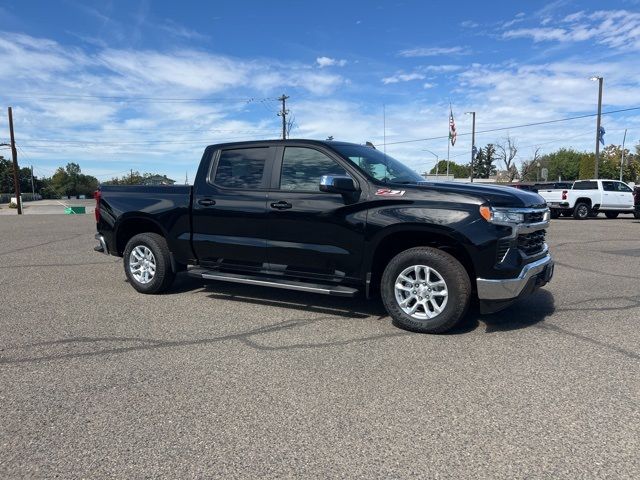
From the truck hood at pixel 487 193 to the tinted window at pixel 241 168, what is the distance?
1.82m

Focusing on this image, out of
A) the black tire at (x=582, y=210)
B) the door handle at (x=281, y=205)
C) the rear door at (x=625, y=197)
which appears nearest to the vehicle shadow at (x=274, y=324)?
the door handle at (x=281, y=205)

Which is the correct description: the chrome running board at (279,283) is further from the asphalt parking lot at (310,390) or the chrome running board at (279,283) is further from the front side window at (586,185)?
the front side window at (586,185)

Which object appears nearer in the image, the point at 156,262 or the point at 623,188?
the point at 156,262

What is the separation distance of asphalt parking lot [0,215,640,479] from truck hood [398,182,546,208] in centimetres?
127

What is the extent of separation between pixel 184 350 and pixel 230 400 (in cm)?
118

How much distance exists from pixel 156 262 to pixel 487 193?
4.22 m

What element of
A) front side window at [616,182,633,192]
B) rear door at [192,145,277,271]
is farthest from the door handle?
front side window at [616,182,633,192]

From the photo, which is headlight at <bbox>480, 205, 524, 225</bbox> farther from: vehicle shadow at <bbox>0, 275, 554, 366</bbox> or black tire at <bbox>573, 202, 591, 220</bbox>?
black tire at <bbox>573, 202, 591, 220</bbox>

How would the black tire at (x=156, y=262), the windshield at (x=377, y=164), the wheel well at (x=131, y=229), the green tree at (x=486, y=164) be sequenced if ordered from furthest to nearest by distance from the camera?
the green tree at (x=486, y=164) < the wheel well at (x=131, y=229) < the black tire at (x=156, y=262) < the windshield at (x=377, y=164)

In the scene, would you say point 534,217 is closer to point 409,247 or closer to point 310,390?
point 409,247

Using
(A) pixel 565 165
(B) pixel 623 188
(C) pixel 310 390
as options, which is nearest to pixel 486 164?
(A) pixel 565 165

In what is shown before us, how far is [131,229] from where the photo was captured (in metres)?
7.27

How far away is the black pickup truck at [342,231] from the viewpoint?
15.8ft

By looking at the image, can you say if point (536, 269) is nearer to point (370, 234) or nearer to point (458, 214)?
point (458, 214)
